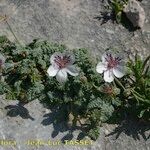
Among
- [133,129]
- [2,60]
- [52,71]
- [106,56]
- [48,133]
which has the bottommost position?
[48,133]

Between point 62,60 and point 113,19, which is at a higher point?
point 62,60

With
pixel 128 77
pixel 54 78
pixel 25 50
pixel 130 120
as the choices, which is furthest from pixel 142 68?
pixel 25 50

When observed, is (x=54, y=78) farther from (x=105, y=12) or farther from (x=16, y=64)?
(x=105, y=12)

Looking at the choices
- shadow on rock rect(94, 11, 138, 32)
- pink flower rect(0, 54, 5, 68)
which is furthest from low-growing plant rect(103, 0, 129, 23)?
pink flower rect(0, 54, 5, 68)

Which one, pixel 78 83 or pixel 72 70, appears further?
pixel 78 83

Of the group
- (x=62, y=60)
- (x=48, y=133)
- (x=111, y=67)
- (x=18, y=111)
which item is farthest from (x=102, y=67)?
(x=18, y=111)

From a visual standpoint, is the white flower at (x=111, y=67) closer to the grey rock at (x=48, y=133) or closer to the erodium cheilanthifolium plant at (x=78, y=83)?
the erodium cheilanthifolium plant at (x=78, y=83)

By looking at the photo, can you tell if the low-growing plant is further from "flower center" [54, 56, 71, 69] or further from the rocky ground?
"flower center" [54, 56, 71, 69]

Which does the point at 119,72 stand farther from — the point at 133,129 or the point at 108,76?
the point at 133,129
